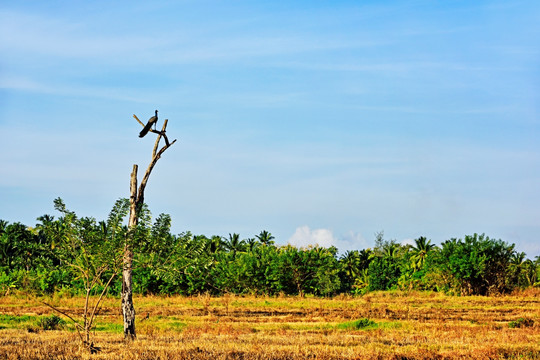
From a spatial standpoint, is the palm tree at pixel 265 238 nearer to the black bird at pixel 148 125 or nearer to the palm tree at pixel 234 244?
the palm tree at pixel 234 244

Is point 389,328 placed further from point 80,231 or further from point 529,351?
point 80,231

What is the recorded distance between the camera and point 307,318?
3070cm

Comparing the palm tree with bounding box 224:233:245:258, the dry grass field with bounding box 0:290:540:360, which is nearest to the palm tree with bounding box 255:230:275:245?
the palm tree with bounding box 224:233:245:258

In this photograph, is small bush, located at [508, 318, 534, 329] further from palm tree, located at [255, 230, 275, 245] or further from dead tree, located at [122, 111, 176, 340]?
palm tree, located at [255, 230, 275, 245]


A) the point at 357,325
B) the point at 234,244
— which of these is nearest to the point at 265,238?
the point at 234,244

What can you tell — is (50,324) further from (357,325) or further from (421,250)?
(421,250)

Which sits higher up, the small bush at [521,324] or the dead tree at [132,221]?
the dead tree at [132,221]

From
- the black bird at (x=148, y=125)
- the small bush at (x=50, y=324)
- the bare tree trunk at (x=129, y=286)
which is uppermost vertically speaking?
the black bird at (x=148, y=125)

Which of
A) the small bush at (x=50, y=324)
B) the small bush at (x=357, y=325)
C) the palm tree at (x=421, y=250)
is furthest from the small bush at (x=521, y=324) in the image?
the palm tree at (x=421, y=250)

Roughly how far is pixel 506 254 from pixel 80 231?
46593 mm

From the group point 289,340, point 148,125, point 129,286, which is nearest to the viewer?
point 289,340

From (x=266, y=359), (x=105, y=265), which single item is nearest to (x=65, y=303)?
(x=105, y=265)

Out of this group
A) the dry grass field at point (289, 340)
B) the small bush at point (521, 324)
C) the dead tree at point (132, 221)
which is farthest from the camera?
the small bush at point (521, 324)

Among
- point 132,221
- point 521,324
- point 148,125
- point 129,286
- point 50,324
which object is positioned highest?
point 148,125
